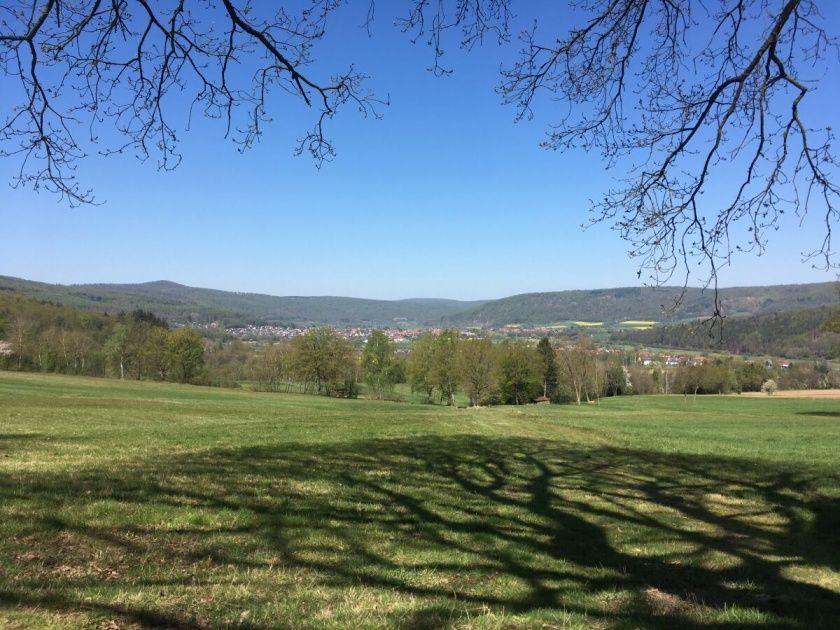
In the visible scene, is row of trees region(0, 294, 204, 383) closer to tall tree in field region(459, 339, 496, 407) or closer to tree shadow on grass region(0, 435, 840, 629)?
tall tree in field region(459, 339, 496, 407)

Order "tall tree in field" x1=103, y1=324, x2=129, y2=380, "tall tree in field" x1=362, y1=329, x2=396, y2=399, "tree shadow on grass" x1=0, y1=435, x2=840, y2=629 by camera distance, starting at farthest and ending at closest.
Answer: "tall tree in field" x1=362, y1=329, x2=396, y2=399, "tall tree in field" x1=103, y1=324, x2=129, y2=380, "tree shadow on grass" x1=0, y1=435, x2=840, y2=629

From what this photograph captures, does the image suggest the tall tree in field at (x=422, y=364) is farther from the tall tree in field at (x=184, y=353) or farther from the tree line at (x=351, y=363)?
the tall tree in field at (x=184, y=353)

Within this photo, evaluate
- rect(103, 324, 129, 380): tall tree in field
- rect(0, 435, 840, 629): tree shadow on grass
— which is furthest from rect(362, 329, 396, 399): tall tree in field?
rect(0, 435, 840, 629): tree shadow on grass

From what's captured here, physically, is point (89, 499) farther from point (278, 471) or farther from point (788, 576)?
point (788, 576)

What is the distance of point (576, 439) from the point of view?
17984 millimetres

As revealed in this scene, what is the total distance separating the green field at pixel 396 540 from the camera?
12.5 ft

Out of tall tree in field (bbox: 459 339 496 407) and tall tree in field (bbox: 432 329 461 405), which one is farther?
tall tree in field (bbox: 432 329 461 405)

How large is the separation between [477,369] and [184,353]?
1675 inches

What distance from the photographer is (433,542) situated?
573cm

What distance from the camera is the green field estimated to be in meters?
3.81

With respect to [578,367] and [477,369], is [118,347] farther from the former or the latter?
[578,367]

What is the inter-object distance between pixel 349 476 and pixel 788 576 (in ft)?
19.5

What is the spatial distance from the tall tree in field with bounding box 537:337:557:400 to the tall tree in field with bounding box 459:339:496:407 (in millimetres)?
9295

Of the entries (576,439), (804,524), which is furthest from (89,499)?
(576,439)
